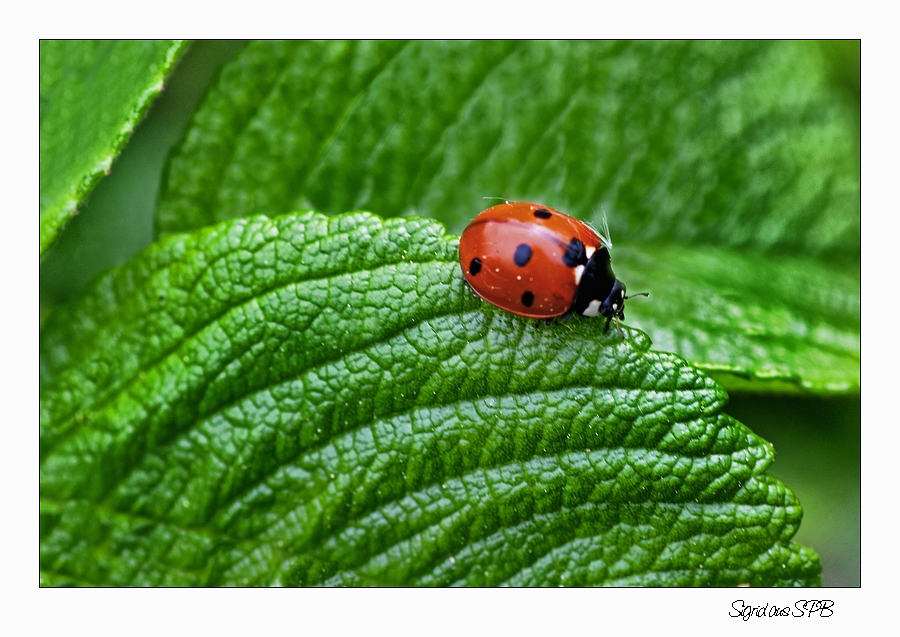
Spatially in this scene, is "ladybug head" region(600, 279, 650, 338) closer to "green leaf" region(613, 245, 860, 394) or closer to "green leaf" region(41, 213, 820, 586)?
"green leaf" region(41, 213, 820, 586)

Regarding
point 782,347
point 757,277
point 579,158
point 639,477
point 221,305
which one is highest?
point 579,158

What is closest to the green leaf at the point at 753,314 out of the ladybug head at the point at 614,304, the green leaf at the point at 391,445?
the ladybug head at the point at 614,304

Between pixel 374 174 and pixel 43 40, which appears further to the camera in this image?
pixel 374 174

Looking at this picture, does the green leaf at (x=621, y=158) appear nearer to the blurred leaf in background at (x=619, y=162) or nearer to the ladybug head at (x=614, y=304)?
A: the blurred leaf in background at (x=619, y=162)

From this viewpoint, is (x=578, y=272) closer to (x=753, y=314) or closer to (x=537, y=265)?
(x=537, y=265)

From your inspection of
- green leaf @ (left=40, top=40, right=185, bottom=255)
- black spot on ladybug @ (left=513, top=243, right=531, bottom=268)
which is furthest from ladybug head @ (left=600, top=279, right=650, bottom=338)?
green leaf @ (left=40, top=40, right=185, bottom=255)

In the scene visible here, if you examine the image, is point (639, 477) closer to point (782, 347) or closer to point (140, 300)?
point (782, 347)
